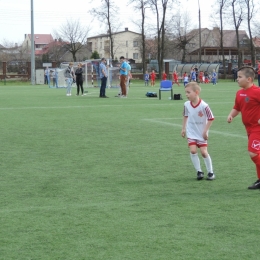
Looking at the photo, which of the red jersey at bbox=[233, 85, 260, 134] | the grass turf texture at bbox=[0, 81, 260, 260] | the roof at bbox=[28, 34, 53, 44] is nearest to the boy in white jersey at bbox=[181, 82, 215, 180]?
the grass turf texture at bbox=[0, 81, 260, 260]

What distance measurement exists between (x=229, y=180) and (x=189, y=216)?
2093 mm

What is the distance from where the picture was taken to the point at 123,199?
6.75 m

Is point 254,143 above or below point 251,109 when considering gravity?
below

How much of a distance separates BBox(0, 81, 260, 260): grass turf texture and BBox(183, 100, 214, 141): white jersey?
0.60 m

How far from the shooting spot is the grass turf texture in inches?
192

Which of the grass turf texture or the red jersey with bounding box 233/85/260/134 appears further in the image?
the red jersey with bounding box 233/85/260/134

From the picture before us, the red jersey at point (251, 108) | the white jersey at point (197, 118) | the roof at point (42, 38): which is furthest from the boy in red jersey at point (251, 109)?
the roof at point (42, 38)

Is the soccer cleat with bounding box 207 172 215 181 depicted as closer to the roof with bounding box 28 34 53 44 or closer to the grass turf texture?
the grass turf texture

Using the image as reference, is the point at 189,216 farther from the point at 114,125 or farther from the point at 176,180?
the point at 114,125

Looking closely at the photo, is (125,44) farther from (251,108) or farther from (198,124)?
(251,108)

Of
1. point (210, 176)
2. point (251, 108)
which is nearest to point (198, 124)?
point (210, 176)

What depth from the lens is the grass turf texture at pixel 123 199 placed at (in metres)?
4.88

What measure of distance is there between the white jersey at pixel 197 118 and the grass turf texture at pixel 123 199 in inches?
23.8

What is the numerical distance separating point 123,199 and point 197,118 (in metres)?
1.79
